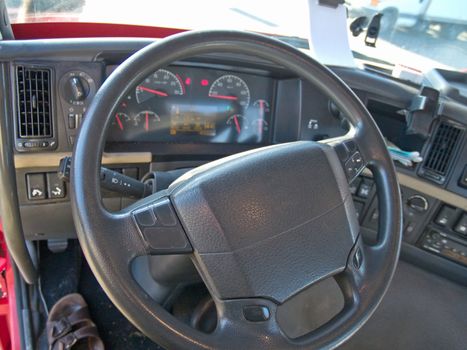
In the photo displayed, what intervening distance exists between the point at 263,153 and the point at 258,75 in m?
0.60

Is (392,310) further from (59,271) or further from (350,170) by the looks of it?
(59,271)

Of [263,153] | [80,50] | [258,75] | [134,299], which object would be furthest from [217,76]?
[134,299]

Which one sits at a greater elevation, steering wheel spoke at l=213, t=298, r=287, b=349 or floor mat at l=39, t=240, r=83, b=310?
steering wheel spoke at l=213, t=298, r=287, b=349

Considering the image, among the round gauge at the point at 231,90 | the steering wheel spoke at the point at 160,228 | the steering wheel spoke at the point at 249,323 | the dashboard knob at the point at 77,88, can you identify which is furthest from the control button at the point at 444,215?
the dashboard knob at the point at 77,88

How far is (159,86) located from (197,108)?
0.14 meters

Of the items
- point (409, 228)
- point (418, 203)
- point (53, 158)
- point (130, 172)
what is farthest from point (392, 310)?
point (53, 158)

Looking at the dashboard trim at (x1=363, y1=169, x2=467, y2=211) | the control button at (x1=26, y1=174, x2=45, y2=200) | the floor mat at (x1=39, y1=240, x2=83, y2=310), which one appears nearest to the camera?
the control button at (x1=26, y1=174, x2=45, y2=200)

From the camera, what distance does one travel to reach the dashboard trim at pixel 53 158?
1158mm

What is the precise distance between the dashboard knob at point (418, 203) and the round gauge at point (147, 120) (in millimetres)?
894

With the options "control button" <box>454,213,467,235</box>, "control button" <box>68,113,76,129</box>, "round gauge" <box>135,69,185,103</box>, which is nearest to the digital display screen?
"round gauge" <box>135,69,185,103</box>

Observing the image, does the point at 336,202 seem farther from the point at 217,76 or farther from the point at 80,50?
the point at 80,50

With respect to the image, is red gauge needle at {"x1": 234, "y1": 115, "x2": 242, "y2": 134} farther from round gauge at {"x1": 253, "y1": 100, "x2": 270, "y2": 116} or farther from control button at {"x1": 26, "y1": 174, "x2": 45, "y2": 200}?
control button at {"x1": 26, "y1": 174, "x2": 45, "y2": 200}

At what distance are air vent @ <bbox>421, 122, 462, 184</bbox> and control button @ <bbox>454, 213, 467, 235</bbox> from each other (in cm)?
16

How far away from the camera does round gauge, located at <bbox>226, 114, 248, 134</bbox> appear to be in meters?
1.45
